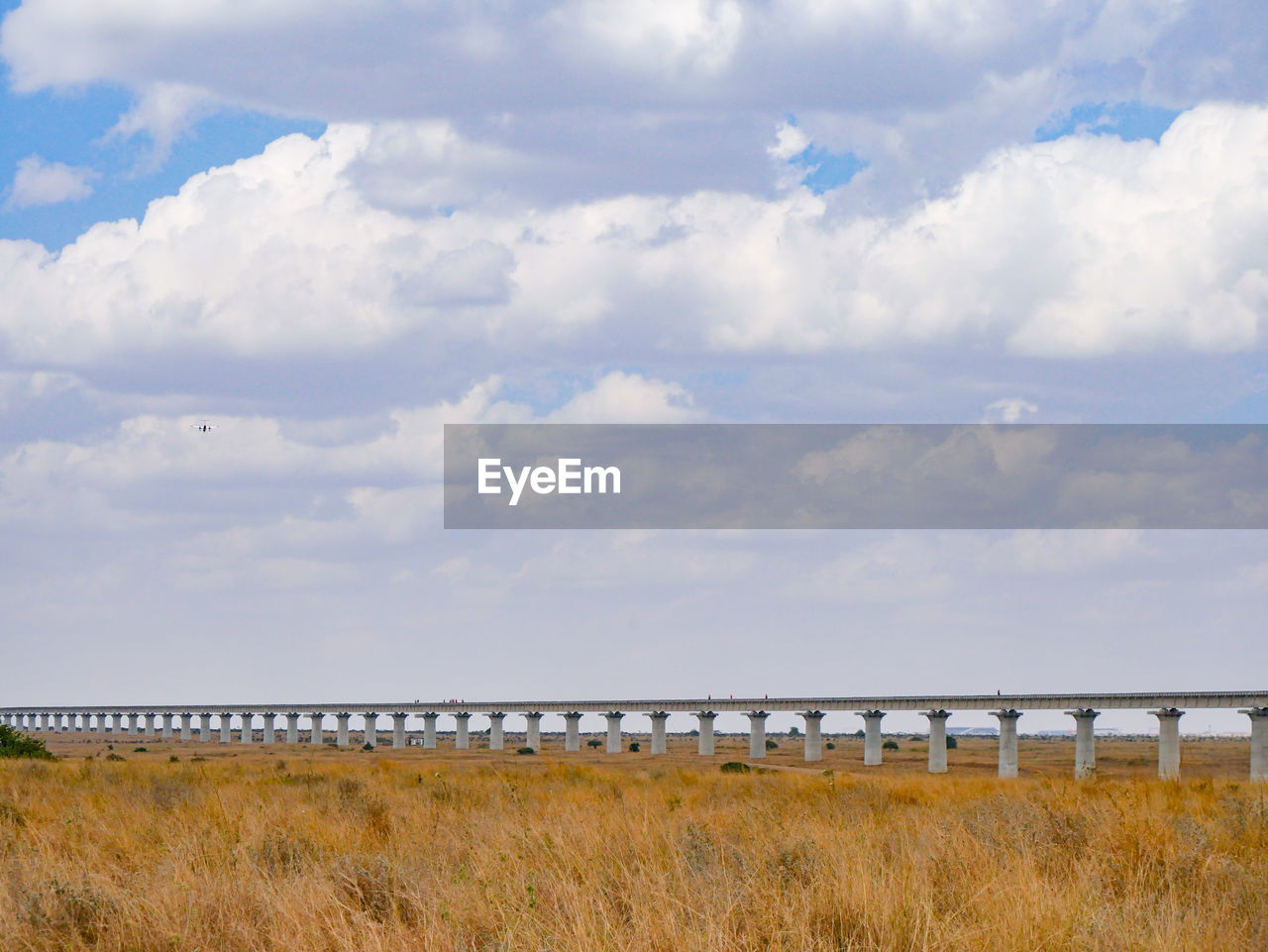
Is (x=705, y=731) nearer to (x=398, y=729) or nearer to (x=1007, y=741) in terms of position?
(x=1007, y=741)

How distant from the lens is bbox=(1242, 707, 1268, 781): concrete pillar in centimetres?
8197

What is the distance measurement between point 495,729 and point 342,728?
2955cm

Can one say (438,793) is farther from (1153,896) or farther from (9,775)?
(1153,896)

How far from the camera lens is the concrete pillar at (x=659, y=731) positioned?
119m

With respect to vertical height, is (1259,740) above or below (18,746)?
below

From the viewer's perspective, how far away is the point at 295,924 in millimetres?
10820

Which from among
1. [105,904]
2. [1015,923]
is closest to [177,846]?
[105,904]

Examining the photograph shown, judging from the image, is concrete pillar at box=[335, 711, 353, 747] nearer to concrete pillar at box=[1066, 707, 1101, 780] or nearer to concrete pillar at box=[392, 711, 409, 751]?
concrete pillar at box=[392, 711, 409, 751]

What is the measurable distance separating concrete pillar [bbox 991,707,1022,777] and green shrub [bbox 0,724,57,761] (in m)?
59.1

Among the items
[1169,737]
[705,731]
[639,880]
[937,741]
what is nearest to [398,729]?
[705,731]

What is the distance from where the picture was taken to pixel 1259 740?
273 ft

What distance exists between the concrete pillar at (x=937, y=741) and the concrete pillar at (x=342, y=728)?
7448 cm

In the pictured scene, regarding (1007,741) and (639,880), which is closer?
(639,880)

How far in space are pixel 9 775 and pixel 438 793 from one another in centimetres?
1469
